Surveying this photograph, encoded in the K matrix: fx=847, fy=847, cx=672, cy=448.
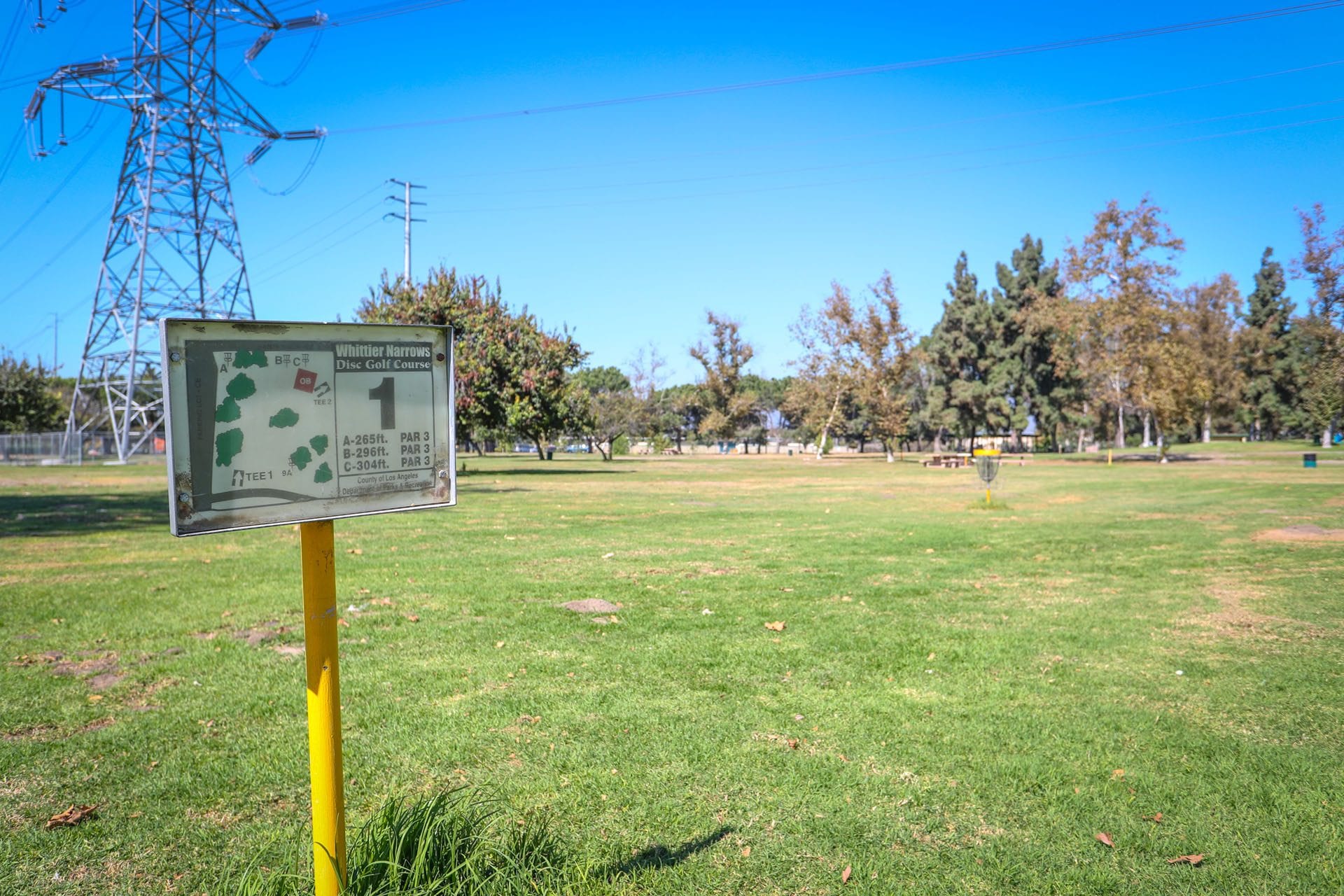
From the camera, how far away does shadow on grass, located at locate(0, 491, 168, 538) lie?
53.0 feet

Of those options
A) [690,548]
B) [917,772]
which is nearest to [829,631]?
[917,772]

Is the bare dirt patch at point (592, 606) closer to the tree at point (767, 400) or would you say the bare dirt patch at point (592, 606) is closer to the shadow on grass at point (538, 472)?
the shadow on grass at point (538, 472)

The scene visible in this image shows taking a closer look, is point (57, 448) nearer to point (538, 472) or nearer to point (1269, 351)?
point (538, 472)

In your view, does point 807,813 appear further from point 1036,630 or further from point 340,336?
point 1036,630

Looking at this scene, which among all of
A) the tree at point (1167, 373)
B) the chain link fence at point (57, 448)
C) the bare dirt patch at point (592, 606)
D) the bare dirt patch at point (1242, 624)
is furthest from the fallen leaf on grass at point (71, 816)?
the chain link fence at point (57, 448)

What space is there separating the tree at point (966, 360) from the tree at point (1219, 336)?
16311mm

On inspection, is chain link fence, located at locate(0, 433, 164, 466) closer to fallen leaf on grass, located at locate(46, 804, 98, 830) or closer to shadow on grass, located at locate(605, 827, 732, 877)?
fallen leaf on grass, located at locate(46, 804, 98, 830)

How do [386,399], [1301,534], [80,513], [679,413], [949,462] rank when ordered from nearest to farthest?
1. [386,399]
2. [1301,534]
3. [80,513]
4. [949,462]
5. [679,413]

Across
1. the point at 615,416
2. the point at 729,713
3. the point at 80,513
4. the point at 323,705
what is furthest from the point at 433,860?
the point at 615,416

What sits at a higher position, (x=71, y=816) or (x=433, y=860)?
(x=433, y=860)

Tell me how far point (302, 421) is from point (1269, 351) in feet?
277

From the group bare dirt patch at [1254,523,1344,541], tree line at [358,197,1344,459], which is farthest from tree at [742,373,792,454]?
bare dirt patch at [1254,523,1344,541]

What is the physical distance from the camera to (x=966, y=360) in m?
77.2

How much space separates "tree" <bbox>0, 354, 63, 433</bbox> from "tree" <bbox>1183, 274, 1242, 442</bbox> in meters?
92.0
